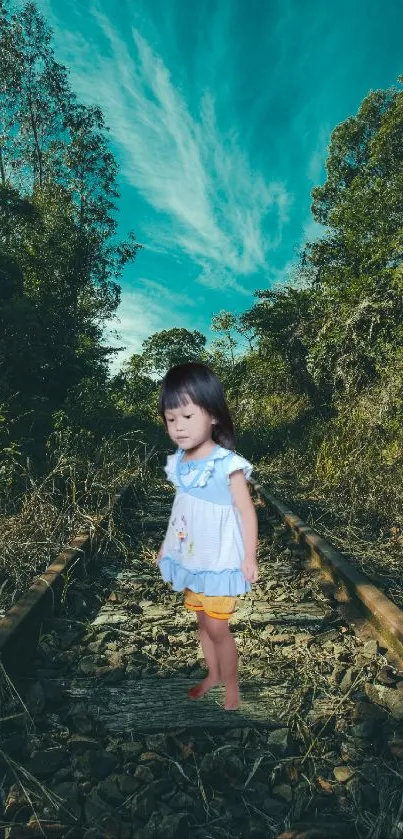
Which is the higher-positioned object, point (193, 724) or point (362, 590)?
point (362, 590)

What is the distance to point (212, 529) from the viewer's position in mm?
2250

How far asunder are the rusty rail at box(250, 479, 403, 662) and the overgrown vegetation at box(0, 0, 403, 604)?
64 cm

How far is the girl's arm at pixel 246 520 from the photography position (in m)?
2.22

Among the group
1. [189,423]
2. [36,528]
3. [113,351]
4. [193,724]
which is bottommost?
[193,724]

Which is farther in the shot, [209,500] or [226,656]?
[226,656]

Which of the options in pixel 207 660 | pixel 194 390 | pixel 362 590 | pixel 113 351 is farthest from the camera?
pixel 113 351

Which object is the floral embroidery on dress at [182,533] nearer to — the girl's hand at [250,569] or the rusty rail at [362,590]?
the girl's hand at [250,569]

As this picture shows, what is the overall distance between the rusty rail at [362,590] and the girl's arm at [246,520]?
1.31 meters

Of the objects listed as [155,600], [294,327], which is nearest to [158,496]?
[155,600]

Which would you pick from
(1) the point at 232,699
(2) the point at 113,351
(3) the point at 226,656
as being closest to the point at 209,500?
(3) the point at 226,656

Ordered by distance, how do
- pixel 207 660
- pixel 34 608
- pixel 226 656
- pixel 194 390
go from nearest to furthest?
pixel 194 390 → pixel 226 656 → pixel 207 660 → pixel 34 608

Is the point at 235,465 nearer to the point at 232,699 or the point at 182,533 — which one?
the point at 182,533

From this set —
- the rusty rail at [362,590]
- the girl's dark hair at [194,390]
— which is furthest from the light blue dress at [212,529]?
the rusty rail at [362,590]

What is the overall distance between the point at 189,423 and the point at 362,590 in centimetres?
208
